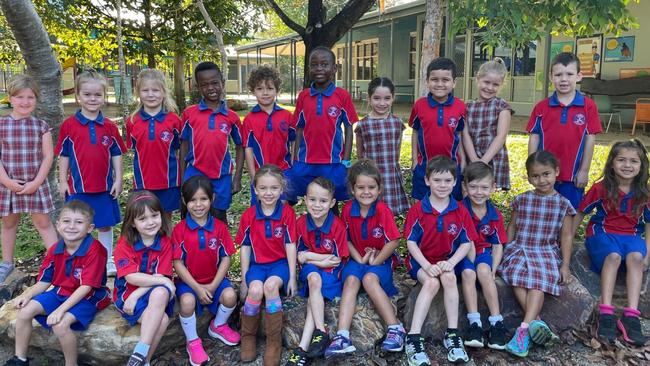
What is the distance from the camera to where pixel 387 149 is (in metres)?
3.99

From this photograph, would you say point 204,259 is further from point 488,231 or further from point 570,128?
point 570,128

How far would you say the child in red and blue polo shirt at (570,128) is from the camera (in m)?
3.65

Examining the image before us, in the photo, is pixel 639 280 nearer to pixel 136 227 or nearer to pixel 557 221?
pixel 557 221

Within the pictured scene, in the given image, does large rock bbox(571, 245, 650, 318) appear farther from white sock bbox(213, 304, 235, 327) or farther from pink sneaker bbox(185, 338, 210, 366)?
pink sneaker bbox(185, 338, 210, 366)

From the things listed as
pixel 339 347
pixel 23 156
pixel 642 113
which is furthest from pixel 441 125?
pixel 642 113

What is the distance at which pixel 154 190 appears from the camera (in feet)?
12.3

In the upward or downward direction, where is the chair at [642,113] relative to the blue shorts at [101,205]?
upward

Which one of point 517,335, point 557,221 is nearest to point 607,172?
point 557,221

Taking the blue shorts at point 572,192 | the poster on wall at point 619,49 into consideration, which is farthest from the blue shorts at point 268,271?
the poster on wall at point 619,49

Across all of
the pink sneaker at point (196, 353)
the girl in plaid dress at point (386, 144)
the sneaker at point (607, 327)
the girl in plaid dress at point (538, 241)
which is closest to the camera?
the pink sneaker at point (196, 353)

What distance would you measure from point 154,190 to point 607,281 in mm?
3155

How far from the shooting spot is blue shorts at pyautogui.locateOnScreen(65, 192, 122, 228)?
3719 mm

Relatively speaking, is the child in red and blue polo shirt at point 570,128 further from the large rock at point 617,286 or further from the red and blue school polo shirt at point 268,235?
the red and blue school polo shirt at point 268,235

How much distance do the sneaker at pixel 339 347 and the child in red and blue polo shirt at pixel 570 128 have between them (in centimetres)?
196
